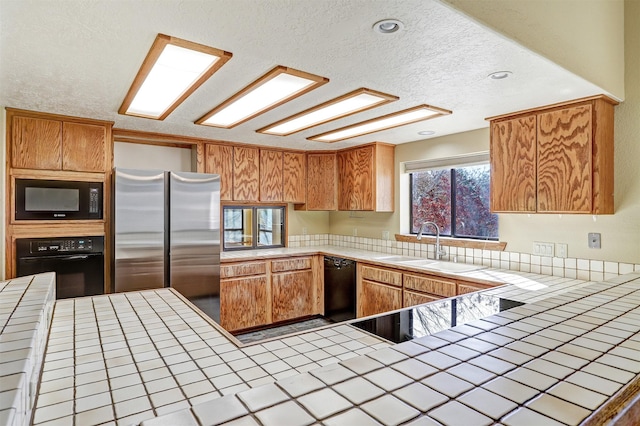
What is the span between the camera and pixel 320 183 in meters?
4.91

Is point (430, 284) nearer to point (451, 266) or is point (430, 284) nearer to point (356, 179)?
point (451, 266)

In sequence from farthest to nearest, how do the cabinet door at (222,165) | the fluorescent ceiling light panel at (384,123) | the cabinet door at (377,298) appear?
the cabinet door at (222,165)
the cabinet door at (377,298)
the fluorescent ceiling light panel at (384,123)

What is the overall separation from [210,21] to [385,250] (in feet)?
11.6

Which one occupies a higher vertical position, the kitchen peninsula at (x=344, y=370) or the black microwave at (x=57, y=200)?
the black microwave at (x=57, y=200)

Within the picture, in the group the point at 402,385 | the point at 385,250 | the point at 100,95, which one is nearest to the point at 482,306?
the point at 402,385

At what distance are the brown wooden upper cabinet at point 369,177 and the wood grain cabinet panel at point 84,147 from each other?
276 cm

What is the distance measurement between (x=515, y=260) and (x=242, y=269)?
2.81 metres

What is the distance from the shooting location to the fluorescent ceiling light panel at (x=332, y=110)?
248 centimetres

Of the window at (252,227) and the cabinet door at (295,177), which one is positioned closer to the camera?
the window at (252,227)

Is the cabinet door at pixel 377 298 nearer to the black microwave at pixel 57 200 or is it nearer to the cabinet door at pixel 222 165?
the cabinet door at pixel 222 165

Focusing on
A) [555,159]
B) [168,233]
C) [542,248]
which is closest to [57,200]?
[168,233]

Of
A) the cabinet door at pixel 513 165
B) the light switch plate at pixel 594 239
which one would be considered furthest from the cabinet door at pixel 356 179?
the light switch plate at pixel 594 239

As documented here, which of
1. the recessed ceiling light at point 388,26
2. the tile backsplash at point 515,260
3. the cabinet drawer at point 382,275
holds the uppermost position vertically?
the recessed ceiling light at point 388,26

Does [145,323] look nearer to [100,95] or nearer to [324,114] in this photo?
[100,95]
